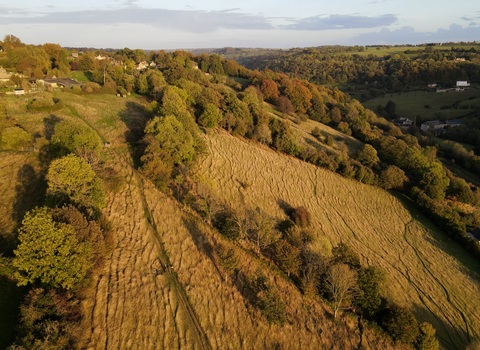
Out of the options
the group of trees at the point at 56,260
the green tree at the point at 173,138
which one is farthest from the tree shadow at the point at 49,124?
the group of trees at the point at 56,260

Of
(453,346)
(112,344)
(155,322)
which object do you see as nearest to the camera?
(112,344)

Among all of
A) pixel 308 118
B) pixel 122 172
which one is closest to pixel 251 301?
pixel 122 172

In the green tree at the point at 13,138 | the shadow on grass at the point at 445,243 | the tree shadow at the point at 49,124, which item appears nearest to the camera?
the green tree at the point at 13,138

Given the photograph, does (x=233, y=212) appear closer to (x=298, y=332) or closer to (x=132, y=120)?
(x=298, y=332)

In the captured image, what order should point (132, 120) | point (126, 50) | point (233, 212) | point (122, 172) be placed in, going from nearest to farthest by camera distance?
point (233, 212), point (122, 172), point (132, 120), point (126, 50)

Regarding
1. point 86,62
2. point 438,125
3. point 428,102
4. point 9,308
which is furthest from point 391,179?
point 428,102

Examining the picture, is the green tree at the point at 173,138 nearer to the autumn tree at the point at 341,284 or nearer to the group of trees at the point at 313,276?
the group of trees at the point at 313,276

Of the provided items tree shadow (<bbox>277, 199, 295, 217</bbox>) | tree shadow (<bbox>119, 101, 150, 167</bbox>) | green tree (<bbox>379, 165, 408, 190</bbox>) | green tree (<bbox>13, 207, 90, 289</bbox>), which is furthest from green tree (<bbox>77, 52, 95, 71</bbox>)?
green tree (<bbox>379, 165, 408, 190</bbox>)
